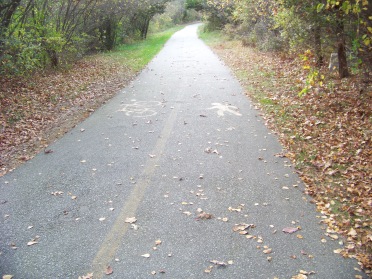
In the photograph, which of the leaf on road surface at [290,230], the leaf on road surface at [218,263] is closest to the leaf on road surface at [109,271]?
the leaf on road surface at [218,263]

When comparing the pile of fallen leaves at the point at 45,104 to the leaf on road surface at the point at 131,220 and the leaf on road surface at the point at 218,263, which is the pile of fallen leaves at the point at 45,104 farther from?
the leaf on road surface at the point at 218,263

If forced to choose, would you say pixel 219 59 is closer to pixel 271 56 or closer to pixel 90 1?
pixel 271 56

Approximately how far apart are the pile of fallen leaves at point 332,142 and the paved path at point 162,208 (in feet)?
0.87

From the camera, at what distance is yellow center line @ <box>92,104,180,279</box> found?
3.81 metres

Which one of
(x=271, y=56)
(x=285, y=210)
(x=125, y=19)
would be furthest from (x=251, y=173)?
(x=125, y=19)

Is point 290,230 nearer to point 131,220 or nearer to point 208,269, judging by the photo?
point 208,269

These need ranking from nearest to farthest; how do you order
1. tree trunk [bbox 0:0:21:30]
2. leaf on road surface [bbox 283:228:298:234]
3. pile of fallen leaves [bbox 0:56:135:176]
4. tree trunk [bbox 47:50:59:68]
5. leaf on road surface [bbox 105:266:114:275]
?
leaf on road surface [bbox 105:266:114:275] < leaf on road surface [bbox 283:228:298:234] < pile of fallen leaves [bbox 0:56:135:176] < tree trunk [bbox 0:0:21:30] < tree trunk [bbox 47:50:59:68]

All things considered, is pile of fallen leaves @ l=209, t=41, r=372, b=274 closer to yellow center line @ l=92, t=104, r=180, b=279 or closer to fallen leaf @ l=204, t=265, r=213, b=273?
fallen leaf @ l=204, t=265, r=213, b=273

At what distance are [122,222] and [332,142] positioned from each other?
179 inches

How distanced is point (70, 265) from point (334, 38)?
32.4 ft

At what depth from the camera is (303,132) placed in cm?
778

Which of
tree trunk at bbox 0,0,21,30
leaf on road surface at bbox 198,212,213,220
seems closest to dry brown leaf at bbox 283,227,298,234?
leaf on road surface at bbox 198,212,213,220

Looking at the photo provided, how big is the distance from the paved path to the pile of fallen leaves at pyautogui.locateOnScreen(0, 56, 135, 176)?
0.61 metres

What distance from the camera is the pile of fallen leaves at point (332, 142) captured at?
14.8ft
